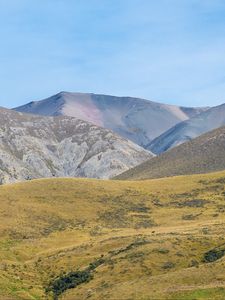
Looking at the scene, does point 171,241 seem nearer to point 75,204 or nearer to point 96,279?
point 96,279

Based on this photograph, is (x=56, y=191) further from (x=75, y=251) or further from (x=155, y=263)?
(x=155, y=263)

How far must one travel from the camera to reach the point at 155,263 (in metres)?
71.6

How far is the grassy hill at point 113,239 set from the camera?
206 feet

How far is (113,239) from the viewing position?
92.3 m

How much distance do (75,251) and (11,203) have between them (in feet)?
128

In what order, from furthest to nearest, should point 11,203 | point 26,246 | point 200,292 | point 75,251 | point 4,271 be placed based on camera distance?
point 11,203
point 26,246
point 75,251
point 4,271
point 200,292

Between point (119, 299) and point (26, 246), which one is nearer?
point (119, 299)

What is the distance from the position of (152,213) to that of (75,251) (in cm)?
3952

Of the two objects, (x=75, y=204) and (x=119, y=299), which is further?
(x=75, y=204)

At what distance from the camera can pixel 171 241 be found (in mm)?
80688

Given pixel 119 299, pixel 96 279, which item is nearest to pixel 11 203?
pixel 96 279

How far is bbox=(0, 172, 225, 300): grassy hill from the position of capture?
62750 millimetres

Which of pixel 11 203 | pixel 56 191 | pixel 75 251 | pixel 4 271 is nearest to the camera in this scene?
pixel 4 271

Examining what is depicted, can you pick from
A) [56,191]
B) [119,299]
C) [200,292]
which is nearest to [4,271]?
[119,299]
